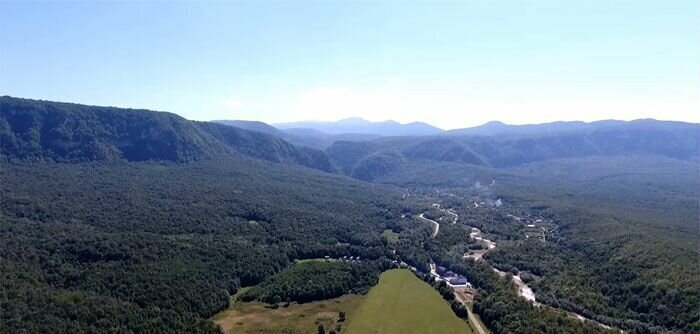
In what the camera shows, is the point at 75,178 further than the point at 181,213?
Yes

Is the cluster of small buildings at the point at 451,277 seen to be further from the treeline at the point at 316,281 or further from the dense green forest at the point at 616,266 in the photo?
the dense green forest at the point at 616,266

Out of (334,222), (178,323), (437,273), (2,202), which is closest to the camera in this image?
(178,323)

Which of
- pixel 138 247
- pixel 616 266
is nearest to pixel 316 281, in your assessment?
pixel 138 247

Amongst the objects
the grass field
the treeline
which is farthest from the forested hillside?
the treeline

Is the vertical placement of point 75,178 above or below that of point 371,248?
above

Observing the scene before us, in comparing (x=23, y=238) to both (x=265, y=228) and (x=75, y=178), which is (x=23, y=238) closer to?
(x=265, y=228)

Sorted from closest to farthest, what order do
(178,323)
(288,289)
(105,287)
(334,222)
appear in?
(178,323), (105,287), (288,289), (334,222)

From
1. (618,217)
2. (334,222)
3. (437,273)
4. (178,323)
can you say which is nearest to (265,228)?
(334,222)
